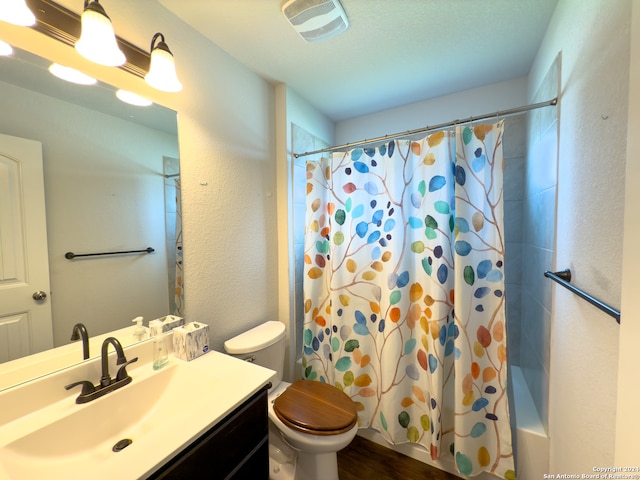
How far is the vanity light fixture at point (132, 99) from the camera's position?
1.03 metres

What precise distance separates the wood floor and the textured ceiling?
7.91 ft

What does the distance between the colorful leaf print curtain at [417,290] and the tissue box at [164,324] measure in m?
0.84

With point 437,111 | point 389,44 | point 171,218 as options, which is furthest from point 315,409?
point 437,111

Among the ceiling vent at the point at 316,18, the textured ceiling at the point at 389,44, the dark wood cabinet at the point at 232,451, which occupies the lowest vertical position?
the dark wood cabinet at the point at 232,451

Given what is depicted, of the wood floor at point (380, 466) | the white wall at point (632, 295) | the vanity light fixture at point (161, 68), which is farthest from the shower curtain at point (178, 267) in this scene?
the white wall at point (632, 295)

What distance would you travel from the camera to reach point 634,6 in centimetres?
43

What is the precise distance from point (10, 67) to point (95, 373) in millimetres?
1079

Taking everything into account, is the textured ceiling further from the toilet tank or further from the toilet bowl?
the toilet bowl

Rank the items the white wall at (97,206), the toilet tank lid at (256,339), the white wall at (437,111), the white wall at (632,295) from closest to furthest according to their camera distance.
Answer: the white wall at (632,295)
the white wall at (97,206)
the toilet tank lid at (256,339)
the white wall at (437,111)

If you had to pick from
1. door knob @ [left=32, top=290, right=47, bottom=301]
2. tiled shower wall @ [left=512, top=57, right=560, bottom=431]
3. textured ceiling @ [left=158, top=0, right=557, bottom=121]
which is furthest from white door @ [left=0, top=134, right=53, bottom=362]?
tiled shower wall @ [left=512, top=57, right=560, bottom=431]

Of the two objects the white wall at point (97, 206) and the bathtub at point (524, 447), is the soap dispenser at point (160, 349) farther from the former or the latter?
the bathtub at point (524, 447)

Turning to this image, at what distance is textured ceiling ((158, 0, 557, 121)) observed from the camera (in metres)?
1.14

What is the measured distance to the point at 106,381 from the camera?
35.5 inches

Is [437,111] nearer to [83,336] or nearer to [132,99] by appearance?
[132,99]
